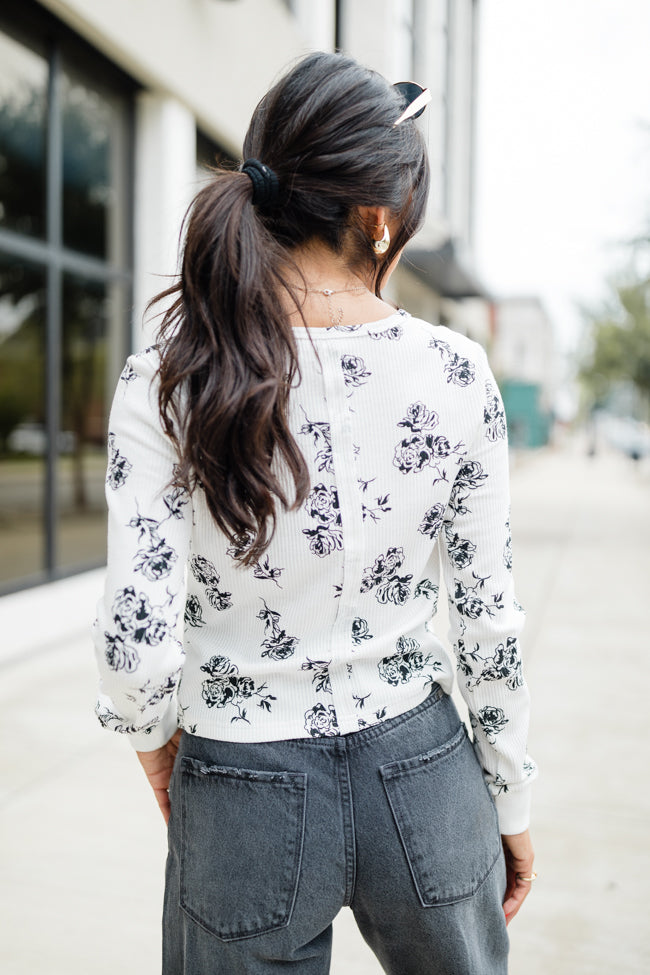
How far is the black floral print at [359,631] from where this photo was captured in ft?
3.86

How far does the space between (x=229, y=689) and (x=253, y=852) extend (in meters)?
0.20

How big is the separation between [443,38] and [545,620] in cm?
1620

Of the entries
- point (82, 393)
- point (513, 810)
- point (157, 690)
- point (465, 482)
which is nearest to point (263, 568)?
point (157, 690)

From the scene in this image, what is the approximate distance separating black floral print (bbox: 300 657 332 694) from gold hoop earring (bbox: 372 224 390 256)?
1.79 feet

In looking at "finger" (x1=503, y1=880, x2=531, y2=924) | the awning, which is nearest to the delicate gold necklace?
"finger" (x1=503, y1=880, x2=531, y2=924)

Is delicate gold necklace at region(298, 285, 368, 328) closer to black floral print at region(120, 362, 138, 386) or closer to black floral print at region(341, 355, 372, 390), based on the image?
black floral print at region(341, 355, 372, 390)

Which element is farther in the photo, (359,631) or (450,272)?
(450,272)

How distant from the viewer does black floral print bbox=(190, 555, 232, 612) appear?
3.84 feet

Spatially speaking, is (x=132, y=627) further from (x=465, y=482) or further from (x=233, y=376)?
(x=465, y=482)

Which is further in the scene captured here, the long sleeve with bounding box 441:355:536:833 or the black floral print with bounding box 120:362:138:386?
the long sleeve with bounding box 441:355:536:833

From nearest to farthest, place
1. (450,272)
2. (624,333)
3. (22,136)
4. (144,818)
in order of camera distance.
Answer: (144,818) → (22,136) → (450,272) → (624,333)

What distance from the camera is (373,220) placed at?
3.85ft

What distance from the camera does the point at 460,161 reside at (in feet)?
71.0

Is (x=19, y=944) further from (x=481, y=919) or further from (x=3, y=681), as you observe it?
(x=3, y=681)
